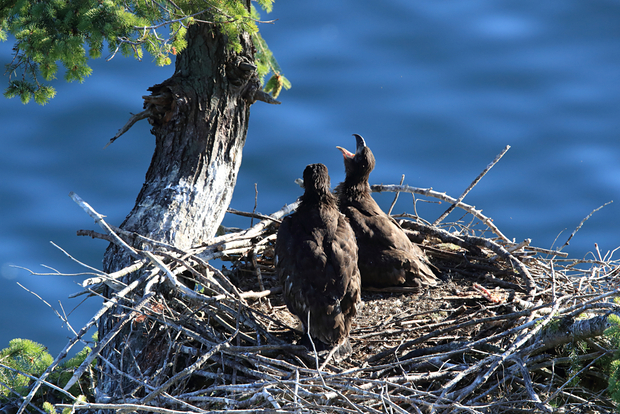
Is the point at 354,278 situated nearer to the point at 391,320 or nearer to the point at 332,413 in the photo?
the point at 391,320

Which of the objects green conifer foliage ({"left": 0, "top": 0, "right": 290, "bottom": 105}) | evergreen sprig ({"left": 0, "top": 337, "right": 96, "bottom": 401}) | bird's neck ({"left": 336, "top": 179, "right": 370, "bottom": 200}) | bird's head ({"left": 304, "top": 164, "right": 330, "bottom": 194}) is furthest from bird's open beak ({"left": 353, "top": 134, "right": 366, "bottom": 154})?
evergreen sprig ({"left": 0, "top": 337, "right": 96, "bottom": 401})

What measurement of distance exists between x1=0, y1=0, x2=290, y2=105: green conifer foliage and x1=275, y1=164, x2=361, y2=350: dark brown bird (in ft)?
5.33

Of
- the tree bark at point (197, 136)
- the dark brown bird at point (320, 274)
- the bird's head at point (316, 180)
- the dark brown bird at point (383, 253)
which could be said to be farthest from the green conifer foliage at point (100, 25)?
the dark brown bird at point (383, 253)

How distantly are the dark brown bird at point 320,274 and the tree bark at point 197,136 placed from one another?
33.2 inches

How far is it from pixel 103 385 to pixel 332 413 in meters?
1.76

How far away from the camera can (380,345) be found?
4277 mm

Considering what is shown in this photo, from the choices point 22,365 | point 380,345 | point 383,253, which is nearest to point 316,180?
point 383,253

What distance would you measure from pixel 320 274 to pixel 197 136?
1.81 meters

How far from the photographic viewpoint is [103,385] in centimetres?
401

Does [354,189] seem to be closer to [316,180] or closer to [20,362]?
[316,180]

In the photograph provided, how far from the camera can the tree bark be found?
15.7 feet

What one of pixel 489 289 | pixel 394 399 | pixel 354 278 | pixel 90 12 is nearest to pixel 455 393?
pixel 394 399

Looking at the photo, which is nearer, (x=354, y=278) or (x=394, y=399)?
(x=394, y=399)

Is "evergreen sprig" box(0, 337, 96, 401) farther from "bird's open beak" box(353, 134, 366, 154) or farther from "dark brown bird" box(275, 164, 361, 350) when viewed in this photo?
"bird's open beak" box(353, 134, 366, 154)
